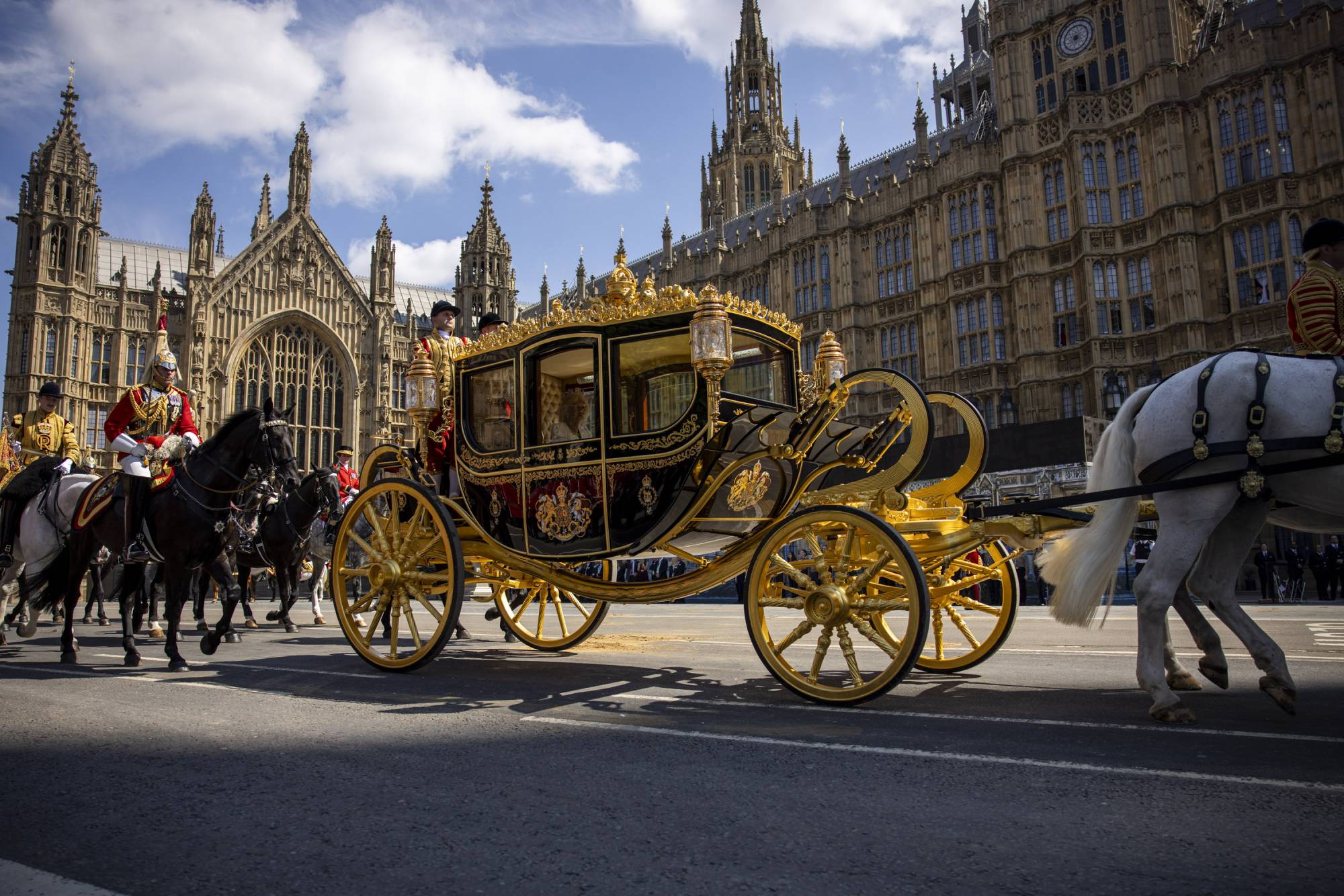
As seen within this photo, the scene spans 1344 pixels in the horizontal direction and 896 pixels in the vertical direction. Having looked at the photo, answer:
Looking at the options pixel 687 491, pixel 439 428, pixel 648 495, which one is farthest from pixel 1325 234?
pixel 439 428

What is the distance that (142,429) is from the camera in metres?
7.74

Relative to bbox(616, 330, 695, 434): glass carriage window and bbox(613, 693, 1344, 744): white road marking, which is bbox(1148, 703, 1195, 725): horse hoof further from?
bbox(616, 330, 695, 434): glass carriage window

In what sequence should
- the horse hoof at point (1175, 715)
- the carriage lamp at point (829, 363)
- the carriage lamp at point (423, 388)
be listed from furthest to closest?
1. the carriage lamp at point (423, 388)
2. the carriage lamp at point (829, 363)
3. the horse hoof at point (1175, 715)

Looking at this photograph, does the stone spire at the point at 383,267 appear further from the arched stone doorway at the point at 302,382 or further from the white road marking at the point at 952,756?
the white road marking at the point at 952,756

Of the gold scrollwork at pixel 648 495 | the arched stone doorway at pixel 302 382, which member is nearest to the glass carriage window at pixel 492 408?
the gold scrollwork at pixel 648 495

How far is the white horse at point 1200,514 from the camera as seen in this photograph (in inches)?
168

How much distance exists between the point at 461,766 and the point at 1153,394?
166 inches

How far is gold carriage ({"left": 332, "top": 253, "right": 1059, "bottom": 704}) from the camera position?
4.97m

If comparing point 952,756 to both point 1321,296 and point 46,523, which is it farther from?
point 46,523

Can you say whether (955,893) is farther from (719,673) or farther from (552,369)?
(552,369)

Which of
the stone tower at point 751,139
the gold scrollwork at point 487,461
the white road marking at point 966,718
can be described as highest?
the stone tower at point 751,139

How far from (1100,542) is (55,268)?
179 feet

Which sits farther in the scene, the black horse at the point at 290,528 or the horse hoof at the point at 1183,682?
the black horse at the point at 290,528

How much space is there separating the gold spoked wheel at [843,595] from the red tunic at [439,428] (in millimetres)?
3493
